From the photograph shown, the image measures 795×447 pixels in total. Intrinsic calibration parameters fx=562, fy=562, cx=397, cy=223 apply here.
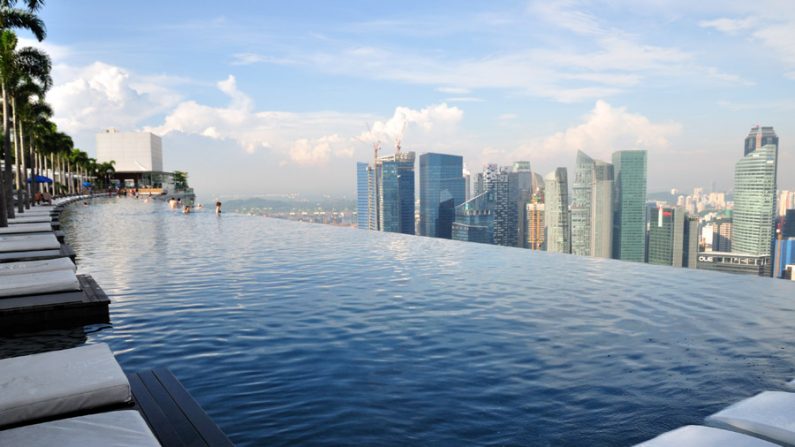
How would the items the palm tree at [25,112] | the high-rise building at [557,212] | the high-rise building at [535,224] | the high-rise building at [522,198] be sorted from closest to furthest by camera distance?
the palm tree at [25,112]
the high-rise building at [535,224]
the high-rise building at [522,198]
the high-rise building at [557,212]

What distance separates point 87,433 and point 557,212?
147544 millimetres

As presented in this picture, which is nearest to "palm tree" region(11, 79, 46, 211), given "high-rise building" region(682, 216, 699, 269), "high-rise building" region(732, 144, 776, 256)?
"high-rise building" region(682, 216, 699, 269)

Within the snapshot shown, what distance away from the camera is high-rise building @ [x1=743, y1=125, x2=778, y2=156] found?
547ft

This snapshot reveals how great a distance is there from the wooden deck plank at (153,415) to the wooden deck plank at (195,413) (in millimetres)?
166

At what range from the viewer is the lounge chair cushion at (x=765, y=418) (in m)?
4.37

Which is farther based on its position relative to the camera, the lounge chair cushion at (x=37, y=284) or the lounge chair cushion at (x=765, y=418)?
the lounge chair cushion at (x=37, y=284)

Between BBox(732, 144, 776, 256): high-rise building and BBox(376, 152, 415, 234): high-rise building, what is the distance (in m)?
85.2

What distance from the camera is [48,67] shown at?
3891 cm

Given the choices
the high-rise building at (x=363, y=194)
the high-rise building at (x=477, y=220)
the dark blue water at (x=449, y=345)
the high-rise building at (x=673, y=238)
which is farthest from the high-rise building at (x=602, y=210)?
the dark blue water at (x=449, y=345)

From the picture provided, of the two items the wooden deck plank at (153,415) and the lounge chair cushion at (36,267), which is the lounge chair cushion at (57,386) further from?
the lounge chair cushion at (36,267)

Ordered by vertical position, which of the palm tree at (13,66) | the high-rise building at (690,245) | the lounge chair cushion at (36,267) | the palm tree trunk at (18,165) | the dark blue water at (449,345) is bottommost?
the high-rise building at (690,245)

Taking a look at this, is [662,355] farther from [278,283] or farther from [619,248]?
[619,248]

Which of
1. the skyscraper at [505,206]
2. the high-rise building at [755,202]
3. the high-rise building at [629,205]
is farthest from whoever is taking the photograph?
the high-rise building at [629,205]

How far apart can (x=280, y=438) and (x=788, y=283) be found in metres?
13.0
